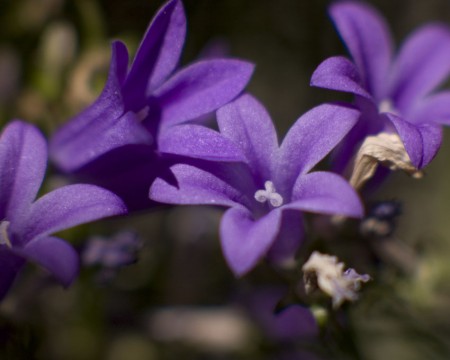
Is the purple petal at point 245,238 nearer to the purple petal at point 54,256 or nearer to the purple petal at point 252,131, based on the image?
the purple petal at point 252,131

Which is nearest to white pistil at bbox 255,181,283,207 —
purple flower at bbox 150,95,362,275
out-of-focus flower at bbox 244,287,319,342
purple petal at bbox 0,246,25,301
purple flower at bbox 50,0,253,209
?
purple flower at bbox 150,95,362,275

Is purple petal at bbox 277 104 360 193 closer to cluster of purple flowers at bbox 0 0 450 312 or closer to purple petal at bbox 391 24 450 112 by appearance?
cluster of purple flowers at bbox 0 0 450 312

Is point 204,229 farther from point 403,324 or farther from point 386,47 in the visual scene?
point 386,47

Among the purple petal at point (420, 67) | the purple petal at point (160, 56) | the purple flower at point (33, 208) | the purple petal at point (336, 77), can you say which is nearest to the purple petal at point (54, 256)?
the purple flower at point (33, 208)

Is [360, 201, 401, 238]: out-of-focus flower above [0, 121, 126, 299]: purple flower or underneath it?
underneath

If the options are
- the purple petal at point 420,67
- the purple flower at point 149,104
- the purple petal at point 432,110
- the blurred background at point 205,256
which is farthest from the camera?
the blurred background at point 205,256

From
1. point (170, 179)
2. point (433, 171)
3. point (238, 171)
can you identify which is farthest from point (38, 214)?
point (433, 171)

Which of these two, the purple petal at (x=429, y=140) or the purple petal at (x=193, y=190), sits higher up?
the purple petal at (x=429, y=140)
